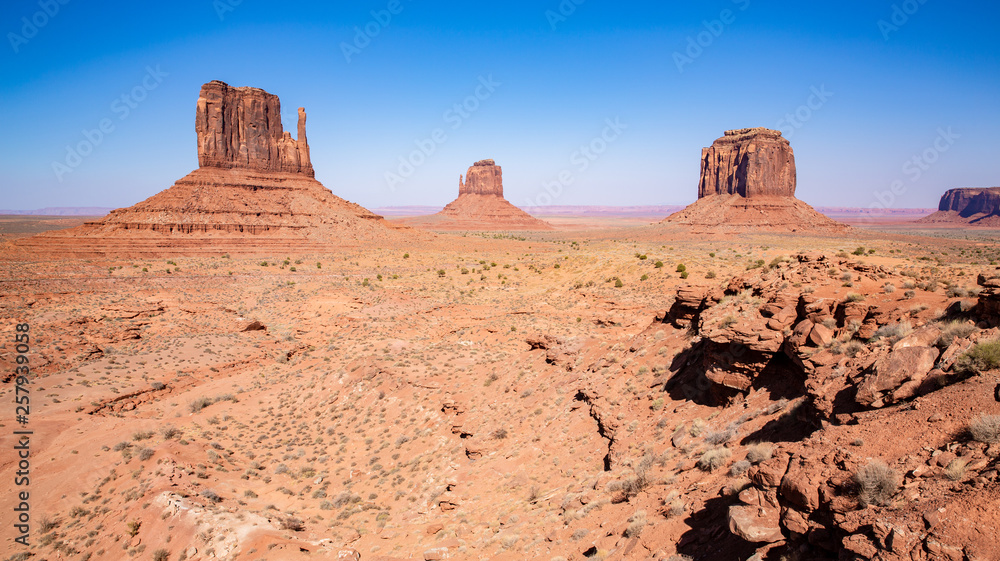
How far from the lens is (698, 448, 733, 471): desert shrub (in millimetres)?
7434

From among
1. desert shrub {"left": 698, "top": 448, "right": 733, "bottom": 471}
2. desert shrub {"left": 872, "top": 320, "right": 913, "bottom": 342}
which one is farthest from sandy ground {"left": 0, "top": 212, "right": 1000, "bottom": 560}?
desert shrub {"left": 872, "top": 320, "right": 913, "bottom": 342}

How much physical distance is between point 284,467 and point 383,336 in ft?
39.2

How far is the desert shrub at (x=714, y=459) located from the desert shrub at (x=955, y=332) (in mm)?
3317

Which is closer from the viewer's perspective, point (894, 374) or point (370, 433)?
point (894, 374)

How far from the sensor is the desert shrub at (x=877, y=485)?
4484mm

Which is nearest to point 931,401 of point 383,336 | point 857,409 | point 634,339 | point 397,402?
point 857,409

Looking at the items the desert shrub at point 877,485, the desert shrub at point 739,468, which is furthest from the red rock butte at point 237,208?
the desert shrub at point 877,485

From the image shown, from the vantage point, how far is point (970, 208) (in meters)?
168

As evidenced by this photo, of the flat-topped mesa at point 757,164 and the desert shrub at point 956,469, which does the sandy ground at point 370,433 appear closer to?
the desert shrub at point 956,469

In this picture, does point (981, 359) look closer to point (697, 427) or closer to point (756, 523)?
point (756, 523)

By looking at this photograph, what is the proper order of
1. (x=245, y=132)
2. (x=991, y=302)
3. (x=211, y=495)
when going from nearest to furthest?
(x=991, y=302) → (x=211, y=495) → (x=245, y=132)

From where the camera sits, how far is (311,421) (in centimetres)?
1691

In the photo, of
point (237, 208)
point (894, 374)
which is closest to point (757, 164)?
point (237, 208)

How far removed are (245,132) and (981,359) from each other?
93.5 m
